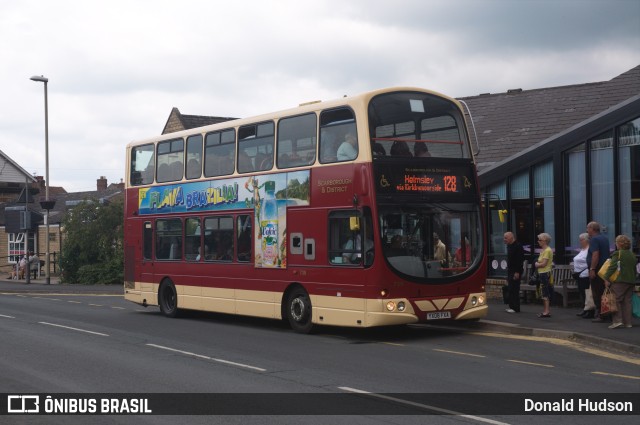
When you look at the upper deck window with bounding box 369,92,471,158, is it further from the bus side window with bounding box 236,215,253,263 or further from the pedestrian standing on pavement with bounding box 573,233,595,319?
the bus side window with bounding box 236,215,253,263

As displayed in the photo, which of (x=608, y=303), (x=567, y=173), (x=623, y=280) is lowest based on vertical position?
(x=608, y=303)

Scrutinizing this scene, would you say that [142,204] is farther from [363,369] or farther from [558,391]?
[558,391]

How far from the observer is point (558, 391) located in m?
9.79

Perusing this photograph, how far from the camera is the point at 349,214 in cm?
1491

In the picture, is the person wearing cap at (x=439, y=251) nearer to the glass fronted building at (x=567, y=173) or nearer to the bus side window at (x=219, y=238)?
the bus side window at (x=219, y=238)

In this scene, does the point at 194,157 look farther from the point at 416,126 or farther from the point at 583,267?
the point at 583,267

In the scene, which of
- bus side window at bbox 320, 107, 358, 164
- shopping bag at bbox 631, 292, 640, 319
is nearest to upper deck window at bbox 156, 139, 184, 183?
bus side window at bbox 320, 107, 358, 164

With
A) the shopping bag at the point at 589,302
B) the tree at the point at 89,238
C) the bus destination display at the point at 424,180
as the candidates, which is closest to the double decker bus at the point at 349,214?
the bus destination display at the point at 424,180

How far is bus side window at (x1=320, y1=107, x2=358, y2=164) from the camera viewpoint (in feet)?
48.7

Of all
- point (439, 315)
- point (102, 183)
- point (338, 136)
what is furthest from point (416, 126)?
point (102, 183)

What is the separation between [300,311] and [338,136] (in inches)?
135

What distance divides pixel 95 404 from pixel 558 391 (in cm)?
523

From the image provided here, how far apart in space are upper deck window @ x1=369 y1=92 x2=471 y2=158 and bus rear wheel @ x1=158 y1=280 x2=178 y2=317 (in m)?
7.76

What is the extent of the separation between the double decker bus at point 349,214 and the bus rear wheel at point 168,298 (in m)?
1.87
